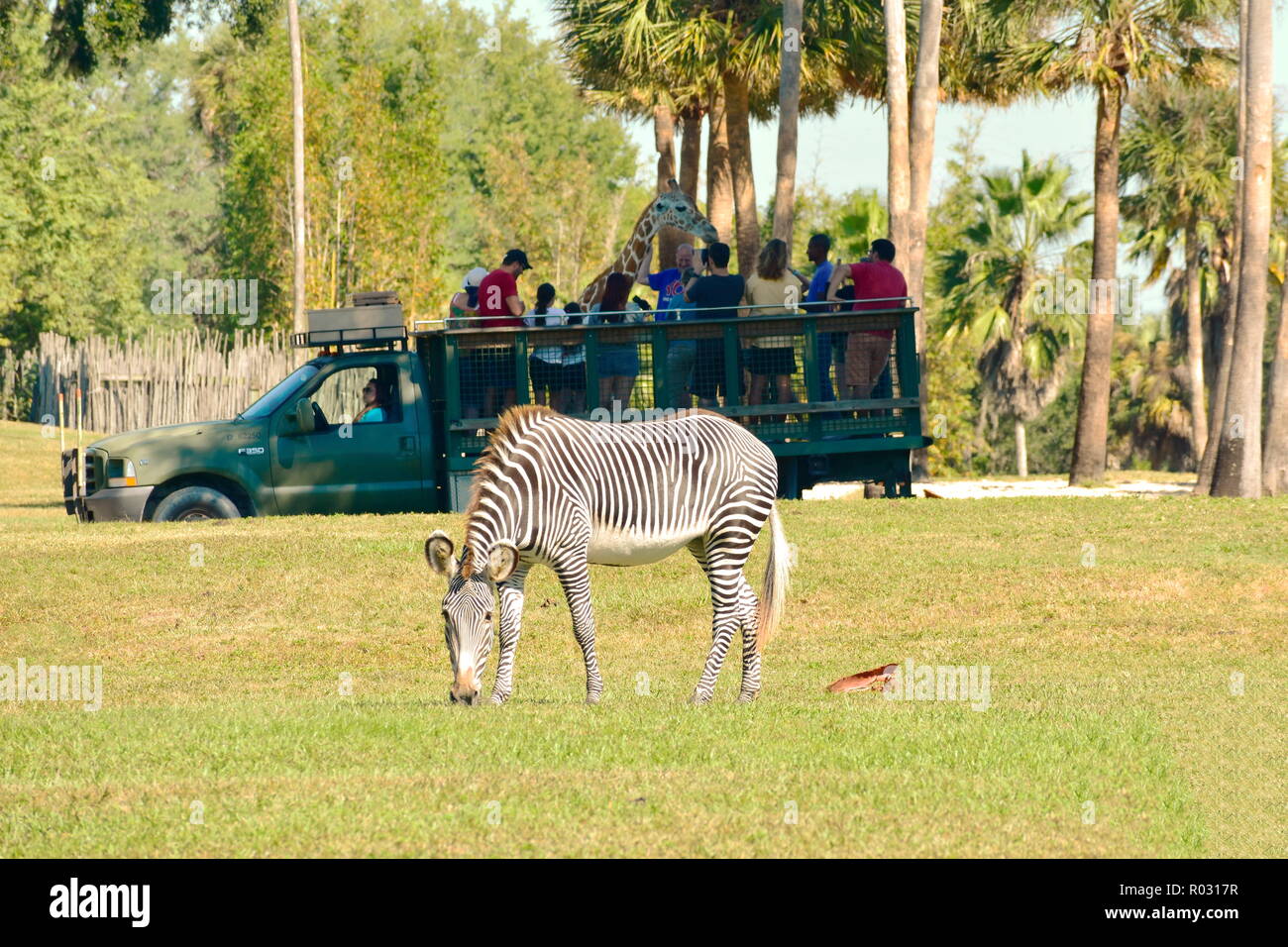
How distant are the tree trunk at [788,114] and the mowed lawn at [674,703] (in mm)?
8175

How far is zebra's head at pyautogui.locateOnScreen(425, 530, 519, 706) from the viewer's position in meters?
10.0

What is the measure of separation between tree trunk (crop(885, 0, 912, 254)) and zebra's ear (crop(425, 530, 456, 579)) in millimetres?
17051

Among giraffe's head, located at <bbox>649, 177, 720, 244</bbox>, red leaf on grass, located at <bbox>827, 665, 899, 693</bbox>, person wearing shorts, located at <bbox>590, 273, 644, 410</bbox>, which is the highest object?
giraffe's head, located at <bbox>649, 177, 720, 244</bbox>

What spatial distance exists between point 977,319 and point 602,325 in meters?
33.5

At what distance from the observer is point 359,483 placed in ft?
62.3

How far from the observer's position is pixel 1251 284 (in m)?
23.4

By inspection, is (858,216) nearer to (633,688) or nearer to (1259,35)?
(1259,35)

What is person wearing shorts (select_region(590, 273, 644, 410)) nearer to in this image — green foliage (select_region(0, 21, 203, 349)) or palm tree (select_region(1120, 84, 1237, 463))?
palm tree (select_region(1120, 84, 1237, 463))

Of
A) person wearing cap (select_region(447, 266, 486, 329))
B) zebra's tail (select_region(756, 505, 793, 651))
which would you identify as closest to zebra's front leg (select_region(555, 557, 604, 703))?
zebra's tail (select_region(756, 505, 793, 651))

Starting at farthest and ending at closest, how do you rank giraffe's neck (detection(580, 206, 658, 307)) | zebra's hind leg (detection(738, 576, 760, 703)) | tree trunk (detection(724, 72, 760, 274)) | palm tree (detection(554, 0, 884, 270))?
tree trunk (detection(724, 72, 760, 274))
palm tree (detection(554, 0, 884, 270))
giraffe's neck (detection(580, 206, 658, 307))
zebra's hind leg (detection(738, 576, 760, 703))

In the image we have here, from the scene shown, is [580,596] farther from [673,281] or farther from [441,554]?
[673,281]

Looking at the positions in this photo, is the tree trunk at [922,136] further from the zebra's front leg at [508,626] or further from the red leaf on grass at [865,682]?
the zebra's front leg at [508,626]

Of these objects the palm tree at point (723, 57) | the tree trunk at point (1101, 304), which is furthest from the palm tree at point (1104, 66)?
the palm tree at point (723, 57)

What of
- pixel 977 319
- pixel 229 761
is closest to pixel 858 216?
pixel 977 319
